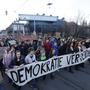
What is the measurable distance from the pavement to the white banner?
44 cm

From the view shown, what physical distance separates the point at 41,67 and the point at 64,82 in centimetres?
150

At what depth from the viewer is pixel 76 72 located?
47.4 ft

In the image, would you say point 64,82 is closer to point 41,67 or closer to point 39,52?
point 41,67

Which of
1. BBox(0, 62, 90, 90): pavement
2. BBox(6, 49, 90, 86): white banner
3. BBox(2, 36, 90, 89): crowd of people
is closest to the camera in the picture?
BBox(6, 49, 90, 86): white banner

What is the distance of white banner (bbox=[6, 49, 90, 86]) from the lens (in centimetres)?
972

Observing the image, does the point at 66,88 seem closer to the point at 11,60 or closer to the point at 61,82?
the point at 61,82

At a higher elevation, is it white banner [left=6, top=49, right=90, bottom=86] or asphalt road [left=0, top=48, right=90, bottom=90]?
white banner [left=6, top=49, right=90, bottom=86]

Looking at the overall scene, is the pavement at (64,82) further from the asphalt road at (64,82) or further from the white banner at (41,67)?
the white banner at (41,67)

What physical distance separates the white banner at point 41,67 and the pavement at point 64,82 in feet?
1.43

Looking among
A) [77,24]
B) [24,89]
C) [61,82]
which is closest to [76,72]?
[61,82]

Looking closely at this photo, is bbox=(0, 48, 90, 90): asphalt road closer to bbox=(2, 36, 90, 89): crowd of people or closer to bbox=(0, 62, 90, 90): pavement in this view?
bbox=(0, 62, 90, 90): pavement

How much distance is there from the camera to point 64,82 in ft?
40.0

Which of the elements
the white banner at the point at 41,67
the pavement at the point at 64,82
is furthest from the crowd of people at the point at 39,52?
the pavement at the point at 64,82

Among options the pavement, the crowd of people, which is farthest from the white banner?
the pavement
